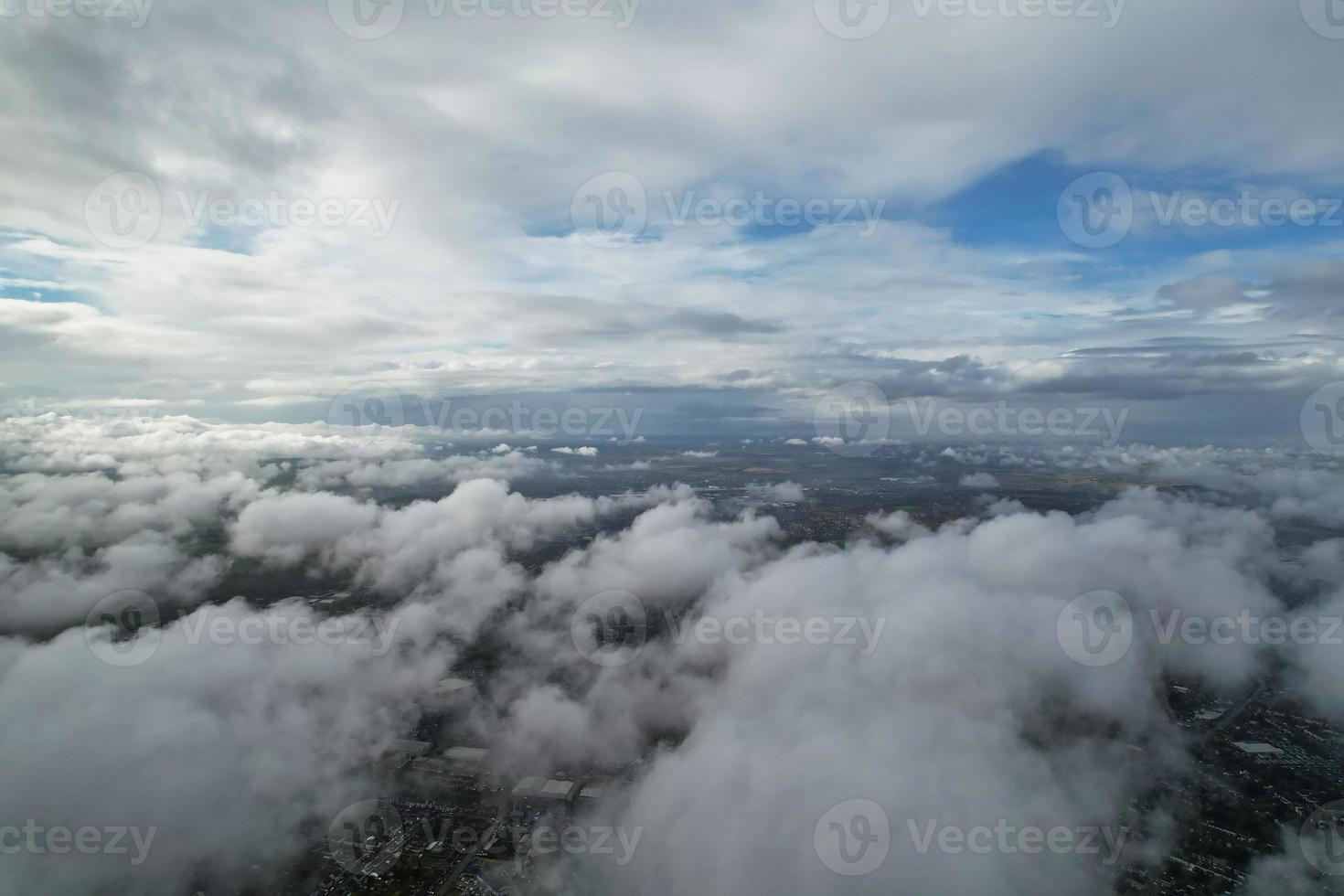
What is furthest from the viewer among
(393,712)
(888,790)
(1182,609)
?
(1182,609)

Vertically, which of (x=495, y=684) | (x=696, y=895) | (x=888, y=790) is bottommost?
(x=495, y=684)

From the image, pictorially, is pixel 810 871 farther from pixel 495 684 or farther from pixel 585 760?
pixel 495 684

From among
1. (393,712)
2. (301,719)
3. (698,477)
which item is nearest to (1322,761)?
(393,712)

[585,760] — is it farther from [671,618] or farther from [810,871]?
[671,618]

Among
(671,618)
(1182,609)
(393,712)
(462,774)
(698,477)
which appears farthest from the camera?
(698,477)

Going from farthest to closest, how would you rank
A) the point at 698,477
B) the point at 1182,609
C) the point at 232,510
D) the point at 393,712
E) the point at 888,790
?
the point at 698,477
the point at 232,510
the point at 1182,609
the point at 393,712
the point at 888,790

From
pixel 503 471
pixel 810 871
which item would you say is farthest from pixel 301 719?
pixel 503 471

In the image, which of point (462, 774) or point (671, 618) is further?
point (671, 618)

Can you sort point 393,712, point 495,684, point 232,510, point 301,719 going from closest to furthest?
point 301,719
point 393,712
point 495,684
point 232,510

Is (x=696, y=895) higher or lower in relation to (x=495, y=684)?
higher
